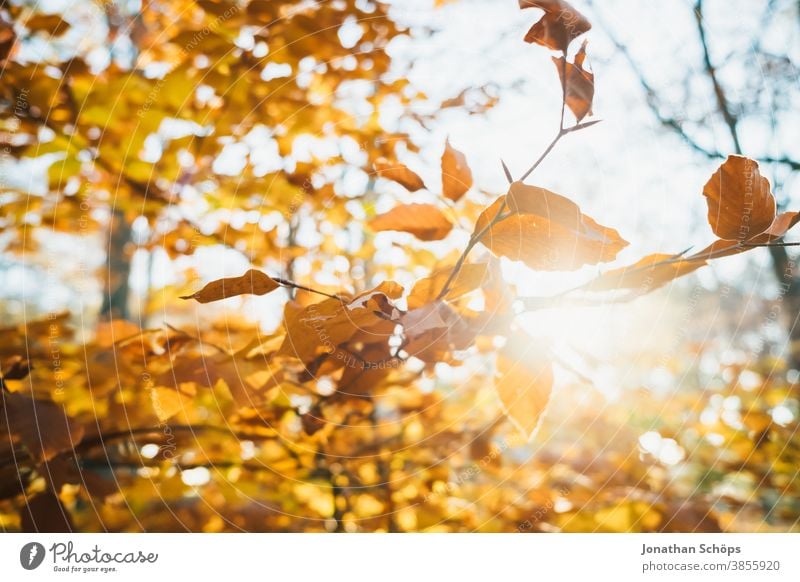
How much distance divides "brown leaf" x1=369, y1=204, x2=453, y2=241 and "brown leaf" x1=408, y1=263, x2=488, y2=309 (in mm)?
84

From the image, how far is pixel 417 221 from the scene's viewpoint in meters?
0.53

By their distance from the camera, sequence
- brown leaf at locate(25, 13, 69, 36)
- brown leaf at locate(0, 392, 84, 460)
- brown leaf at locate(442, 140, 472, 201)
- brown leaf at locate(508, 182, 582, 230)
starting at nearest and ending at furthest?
1. brown leaf at locate(508, 182, 582, 230)
2. brown leaf at locate(442, 140, 472, 201)
3. brown leaf at locate(0, 392, 84, 460)
4. brown leaf at locate(25, 13, 69, 36)

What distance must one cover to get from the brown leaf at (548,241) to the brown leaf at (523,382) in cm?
8

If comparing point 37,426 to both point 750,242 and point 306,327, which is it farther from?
point 750,242

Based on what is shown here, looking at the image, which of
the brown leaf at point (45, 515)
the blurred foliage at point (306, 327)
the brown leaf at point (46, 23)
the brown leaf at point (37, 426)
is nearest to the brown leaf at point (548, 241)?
the blurred foliage at point (306, 327)

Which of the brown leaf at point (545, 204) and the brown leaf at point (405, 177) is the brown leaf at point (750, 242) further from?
the brown leaf at point (405, 177)

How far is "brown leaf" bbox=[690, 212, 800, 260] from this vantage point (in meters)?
0.42

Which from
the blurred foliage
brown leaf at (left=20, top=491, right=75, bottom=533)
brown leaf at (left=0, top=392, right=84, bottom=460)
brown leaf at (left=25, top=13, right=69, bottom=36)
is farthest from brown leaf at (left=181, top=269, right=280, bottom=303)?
brown leaf at (left=25, top=13, right=69, bottom=36)

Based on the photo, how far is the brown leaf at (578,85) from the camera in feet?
1.33

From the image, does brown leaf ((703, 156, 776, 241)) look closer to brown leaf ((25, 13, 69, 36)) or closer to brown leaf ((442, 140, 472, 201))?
brown leaf ((442, 140, 472, 201))

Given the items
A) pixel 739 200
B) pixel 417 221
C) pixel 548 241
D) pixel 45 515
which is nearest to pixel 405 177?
pixel 417 221

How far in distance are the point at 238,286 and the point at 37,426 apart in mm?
391

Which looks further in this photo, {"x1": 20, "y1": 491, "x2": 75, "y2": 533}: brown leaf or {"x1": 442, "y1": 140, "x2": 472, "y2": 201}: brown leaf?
{"x1": 20, "y1": 491, "x2": 75, "y2": 533}: brown leaf

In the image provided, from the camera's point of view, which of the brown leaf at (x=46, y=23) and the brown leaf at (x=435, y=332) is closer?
the brown leaf at (x=435, y=332)
